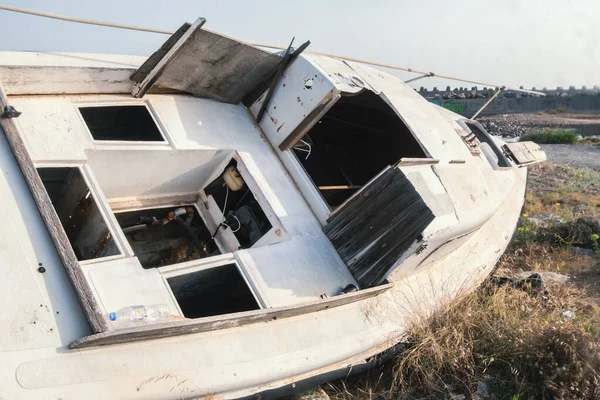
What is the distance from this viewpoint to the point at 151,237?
5.82 meters

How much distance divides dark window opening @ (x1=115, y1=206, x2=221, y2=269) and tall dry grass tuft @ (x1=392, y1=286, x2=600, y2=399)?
2042 millimetres

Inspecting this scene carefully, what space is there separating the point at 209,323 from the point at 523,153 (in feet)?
22.3

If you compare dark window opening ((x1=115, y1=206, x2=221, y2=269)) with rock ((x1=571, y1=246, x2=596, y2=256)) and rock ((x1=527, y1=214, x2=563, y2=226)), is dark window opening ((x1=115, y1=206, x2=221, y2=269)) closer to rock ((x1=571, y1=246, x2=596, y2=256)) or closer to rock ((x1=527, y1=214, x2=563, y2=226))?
rock ((x1=571, y1=246, x2=596, y2=256))

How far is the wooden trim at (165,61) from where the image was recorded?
16.0 feet

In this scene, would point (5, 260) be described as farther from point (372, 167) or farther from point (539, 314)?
point (372, 167)

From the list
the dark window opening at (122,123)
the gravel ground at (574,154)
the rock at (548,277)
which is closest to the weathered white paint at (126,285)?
the dark window opening at (122,123)

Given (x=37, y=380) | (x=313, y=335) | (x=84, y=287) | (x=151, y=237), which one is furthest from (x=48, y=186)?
(x=313, y=335)

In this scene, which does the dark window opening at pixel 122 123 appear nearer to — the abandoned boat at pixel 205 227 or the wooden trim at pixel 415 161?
the abandoned boat at pixel 205 227

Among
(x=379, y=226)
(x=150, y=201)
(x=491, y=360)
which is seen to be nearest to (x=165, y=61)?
(x=150, y=201)

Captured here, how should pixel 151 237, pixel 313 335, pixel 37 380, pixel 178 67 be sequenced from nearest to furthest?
1. pixel 37 380
2. pixel 313 335
3. pixel 178 67
4. pixel 151 237

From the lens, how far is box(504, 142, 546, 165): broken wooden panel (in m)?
8.89

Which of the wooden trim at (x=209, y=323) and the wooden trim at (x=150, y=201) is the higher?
A: the wooden trim at (x=150, y=201)

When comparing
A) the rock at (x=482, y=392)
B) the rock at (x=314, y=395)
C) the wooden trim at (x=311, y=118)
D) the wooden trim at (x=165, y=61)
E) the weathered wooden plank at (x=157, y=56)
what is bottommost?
the rock at (x=482, y=392)

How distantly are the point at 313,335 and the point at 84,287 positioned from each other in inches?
64.8
